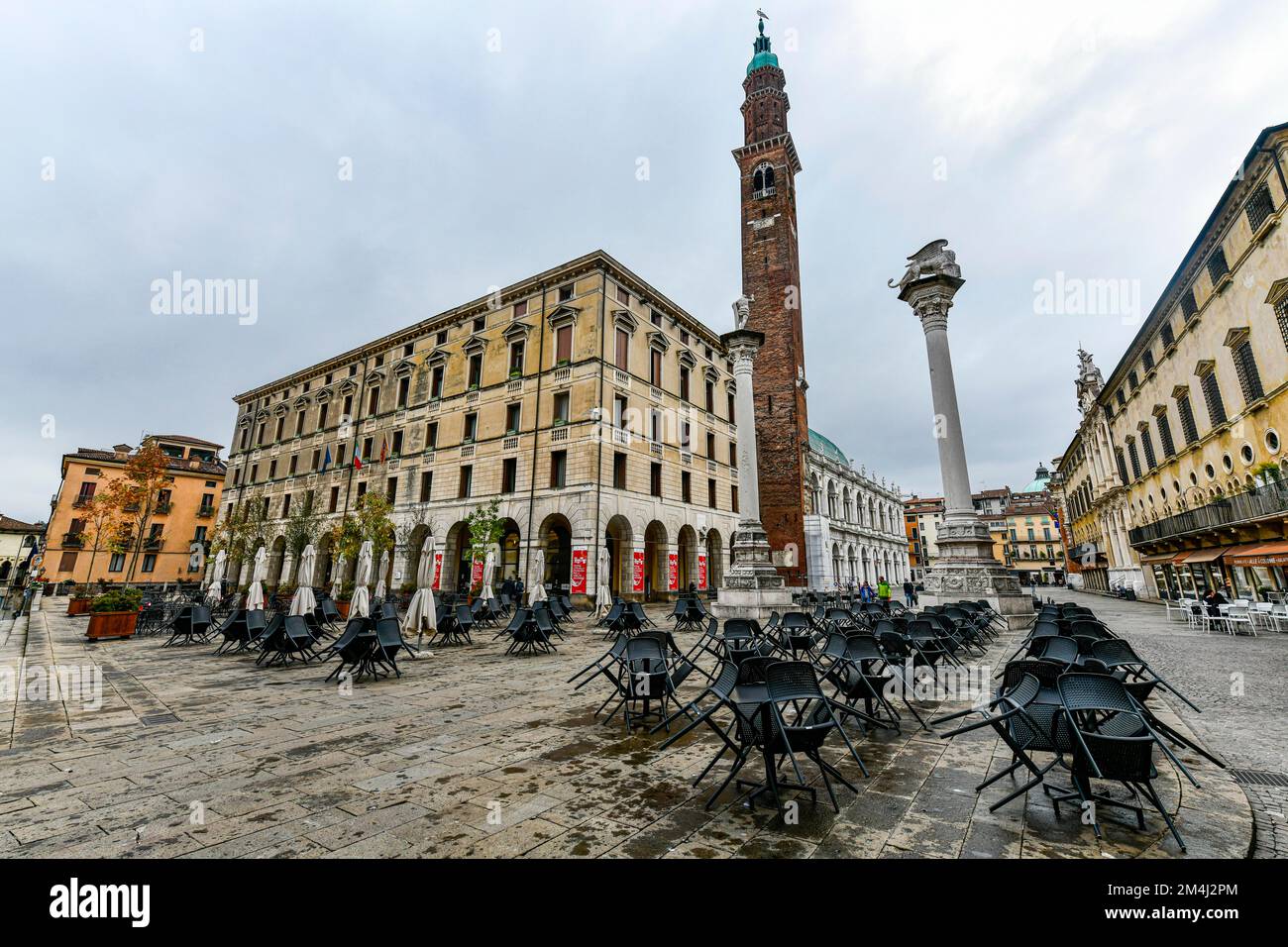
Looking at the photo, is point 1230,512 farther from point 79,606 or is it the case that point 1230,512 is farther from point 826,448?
point 79,606

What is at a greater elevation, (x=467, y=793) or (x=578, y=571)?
(x=578, y=571)

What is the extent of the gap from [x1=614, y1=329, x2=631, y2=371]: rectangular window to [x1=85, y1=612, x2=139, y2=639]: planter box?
1837 centimetres

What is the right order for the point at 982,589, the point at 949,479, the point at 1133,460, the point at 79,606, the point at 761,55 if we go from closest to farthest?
1. the point at 982,589
2. the point at 949,479
3. the point at 79,606
4. the point at 1133,460
5. the point at 761,55

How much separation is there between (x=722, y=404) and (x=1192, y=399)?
66.8 ft

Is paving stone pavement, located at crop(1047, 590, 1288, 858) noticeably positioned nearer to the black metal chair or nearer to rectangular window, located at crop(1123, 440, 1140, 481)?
the black metal chair

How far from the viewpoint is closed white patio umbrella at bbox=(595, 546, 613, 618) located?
19573 mm

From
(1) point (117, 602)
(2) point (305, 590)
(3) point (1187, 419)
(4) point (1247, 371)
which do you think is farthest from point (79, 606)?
(3) point (1187, 419)

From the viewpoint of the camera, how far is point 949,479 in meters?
14.6

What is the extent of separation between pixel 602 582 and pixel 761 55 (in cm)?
3620

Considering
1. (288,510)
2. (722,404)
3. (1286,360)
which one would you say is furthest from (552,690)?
(288,510)

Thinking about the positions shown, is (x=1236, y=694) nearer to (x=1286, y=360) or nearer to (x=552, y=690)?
(x=552, y=690)

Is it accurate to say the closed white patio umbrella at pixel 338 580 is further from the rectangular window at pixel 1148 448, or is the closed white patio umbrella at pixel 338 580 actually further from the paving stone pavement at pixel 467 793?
the rectangular window at pixel 1148 448

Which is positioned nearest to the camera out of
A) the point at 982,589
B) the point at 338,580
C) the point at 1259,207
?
the point at 982,589

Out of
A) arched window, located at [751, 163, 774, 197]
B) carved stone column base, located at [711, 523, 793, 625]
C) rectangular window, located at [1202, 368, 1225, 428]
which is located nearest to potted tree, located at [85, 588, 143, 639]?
carved stone column base, located at [711, 523, 793, 625]
